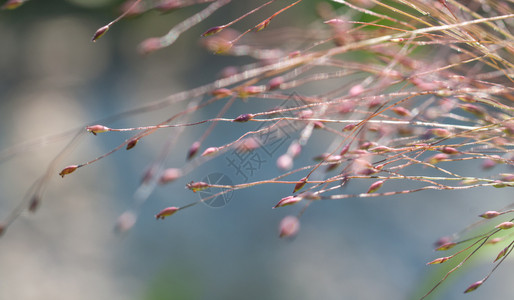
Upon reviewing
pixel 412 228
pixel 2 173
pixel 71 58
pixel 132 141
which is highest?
pixel 132 141

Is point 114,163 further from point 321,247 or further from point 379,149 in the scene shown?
point 379,149

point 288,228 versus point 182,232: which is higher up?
point 288,228

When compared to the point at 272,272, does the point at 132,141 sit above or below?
above

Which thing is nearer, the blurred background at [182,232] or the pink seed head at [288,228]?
the pink seed head at [288,228]

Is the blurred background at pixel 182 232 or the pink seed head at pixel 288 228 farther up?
the pink seed head at pixel 288 228

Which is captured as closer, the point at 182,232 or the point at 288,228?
the point at 288,228

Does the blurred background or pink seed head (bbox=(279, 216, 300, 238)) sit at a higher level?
pink seed head (bbox=(279, 216, 300, 238))

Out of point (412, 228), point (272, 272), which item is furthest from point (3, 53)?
point (412, 228)

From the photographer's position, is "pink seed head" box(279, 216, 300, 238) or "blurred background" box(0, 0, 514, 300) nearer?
"pink seed head" box(279, 216, 300, 238)
